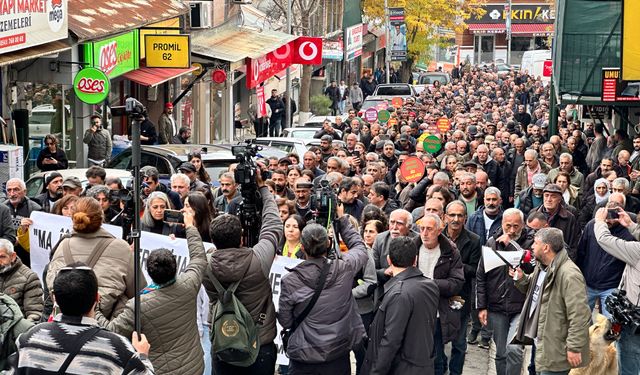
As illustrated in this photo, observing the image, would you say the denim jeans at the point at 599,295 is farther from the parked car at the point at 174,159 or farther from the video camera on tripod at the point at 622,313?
the parked car at the point at 174,159

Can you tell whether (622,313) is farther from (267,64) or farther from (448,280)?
(267,64)

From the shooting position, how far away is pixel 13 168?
52.9ft

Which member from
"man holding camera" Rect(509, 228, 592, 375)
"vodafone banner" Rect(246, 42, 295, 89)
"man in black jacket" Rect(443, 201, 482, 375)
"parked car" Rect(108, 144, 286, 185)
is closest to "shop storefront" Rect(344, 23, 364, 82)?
"vodafone banner" Rect(246, 42, 295, 89)

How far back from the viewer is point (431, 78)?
5838 cm

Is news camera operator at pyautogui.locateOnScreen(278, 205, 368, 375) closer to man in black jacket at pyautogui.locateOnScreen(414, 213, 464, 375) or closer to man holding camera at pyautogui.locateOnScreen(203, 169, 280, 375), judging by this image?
man holding camera at pyautogui.locateOnScreen(203, 169, 280, 375)

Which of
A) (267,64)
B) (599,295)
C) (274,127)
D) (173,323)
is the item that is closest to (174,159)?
(599,295)

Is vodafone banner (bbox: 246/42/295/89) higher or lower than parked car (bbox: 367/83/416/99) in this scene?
higher

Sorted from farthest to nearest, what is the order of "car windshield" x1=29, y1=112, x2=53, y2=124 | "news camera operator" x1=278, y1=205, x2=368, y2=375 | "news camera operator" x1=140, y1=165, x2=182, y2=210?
"car windshield" x1=29, y1=112, x2=53, y2=124 < "news camera operator" x1=140, y1=165, x2=182, y2=210 < "news camera operator" x1=278, y1=205, x2=368, y2=375

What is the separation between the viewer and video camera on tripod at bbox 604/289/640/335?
895cm

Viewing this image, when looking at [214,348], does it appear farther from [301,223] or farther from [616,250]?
[616,250]

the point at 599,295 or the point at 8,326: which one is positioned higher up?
the point at 8,326

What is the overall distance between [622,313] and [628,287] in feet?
2.11

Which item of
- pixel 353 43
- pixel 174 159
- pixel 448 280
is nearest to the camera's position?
pixel 448 280

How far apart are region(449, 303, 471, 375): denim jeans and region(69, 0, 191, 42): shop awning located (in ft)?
40.2
